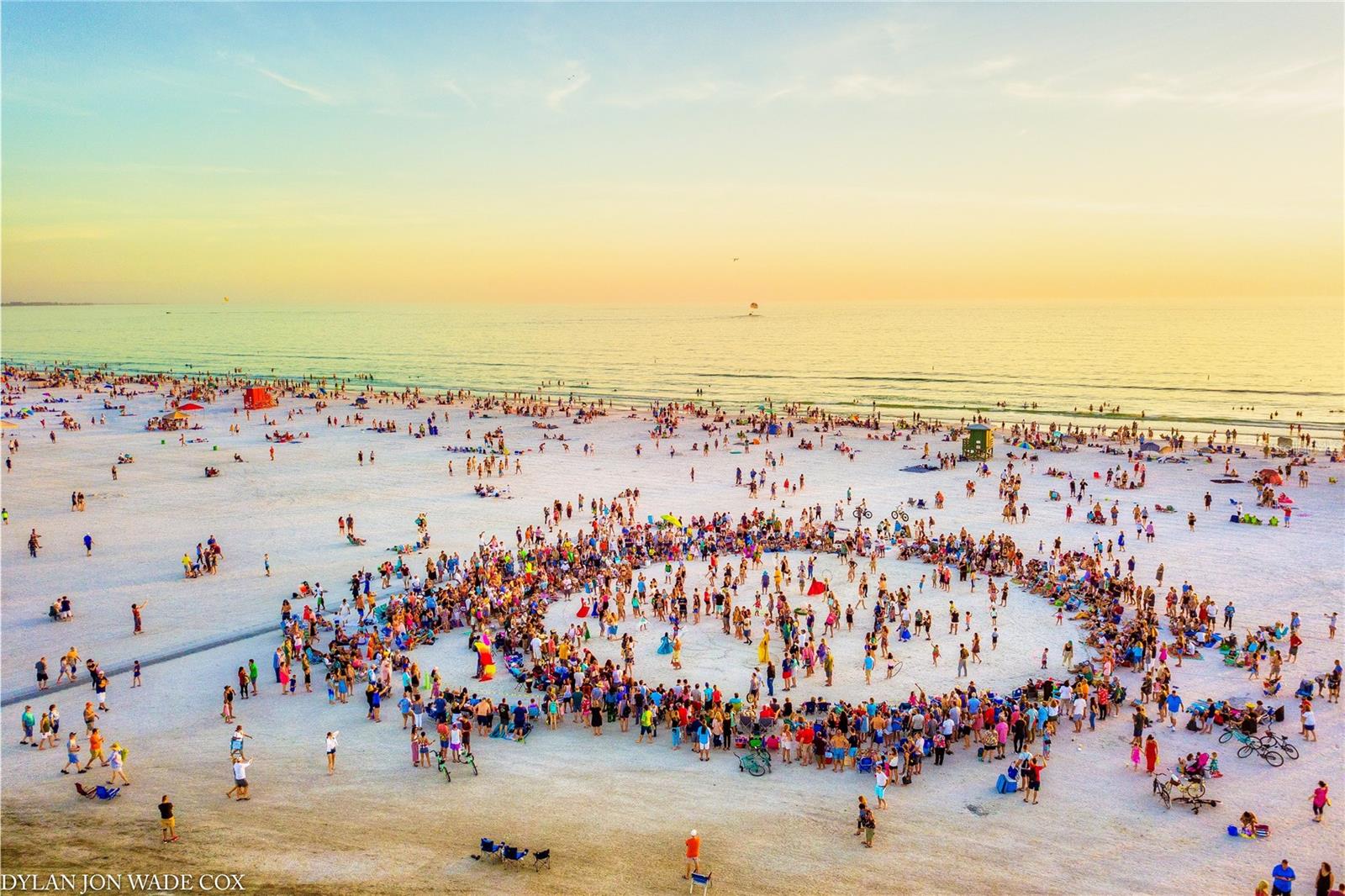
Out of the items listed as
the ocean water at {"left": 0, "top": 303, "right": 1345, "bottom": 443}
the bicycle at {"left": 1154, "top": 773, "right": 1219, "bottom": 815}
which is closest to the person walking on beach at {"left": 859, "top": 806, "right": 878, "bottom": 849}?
the bicycle at {"left": 1154, "top": 773, "right": 1219, "bottom": 815}

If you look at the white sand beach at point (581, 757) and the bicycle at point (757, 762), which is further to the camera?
the bicycle at point (757, 762)

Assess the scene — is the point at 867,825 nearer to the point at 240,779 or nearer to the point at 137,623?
the point at 240,779

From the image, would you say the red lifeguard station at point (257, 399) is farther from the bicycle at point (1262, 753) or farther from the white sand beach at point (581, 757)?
the bicycle at point (1262, 753)

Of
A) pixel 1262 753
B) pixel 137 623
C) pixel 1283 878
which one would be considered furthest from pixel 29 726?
pixel 1262 753

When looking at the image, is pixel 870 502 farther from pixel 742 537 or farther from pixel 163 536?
pixel 163 536

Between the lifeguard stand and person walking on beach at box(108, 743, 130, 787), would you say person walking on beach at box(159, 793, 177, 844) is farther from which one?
the lifeguard stand

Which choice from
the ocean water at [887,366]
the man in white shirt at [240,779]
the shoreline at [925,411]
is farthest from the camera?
the ocean water at [887,366]

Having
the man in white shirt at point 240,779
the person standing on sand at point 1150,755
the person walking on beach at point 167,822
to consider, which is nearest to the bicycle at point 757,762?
the person standing on sand at point 1150,755
